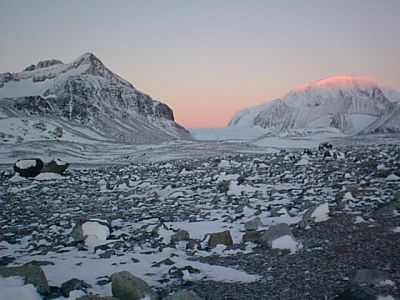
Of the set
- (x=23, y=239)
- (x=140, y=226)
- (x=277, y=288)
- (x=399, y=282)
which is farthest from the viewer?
(x=140, y=226)

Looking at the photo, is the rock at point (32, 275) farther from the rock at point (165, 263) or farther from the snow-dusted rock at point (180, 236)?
the snow-dusted rock at point (180, 236)

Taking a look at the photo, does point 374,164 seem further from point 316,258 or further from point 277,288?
point 277,288

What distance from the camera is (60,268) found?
7656 mm

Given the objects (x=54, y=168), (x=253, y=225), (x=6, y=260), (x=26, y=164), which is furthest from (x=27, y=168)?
(x=253, y=225)

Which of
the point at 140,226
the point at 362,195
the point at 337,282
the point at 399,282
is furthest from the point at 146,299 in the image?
the point at 362,195

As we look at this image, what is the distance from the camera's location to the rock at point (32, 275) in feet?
20.3

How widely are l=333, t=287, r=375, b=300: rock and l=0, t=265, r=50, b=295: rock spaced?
4.00 meters

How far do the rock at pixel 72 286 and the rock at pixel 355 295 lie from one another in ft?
11.6

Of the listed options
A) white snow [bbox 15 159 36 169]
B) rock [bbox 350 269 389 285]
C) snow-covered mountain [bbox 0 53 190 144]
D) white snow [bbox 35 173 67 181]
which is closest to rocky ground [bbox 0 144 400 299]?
rock [bbox 350 269 389 285]

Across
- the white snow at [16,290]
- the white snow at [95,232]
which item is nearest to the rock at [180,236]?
the white snow at [95,232]

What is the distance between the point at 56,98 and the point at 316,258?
133 metres

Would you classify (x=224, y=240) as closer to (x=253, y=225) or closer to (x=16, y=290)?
(x=253, y=225)

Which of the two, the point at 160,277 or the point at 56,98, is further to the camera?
the point at 56,98

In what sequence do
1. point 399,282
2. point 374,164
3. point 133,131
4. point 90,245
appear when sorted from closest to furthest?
point 399,282, point 90,245, point 374,164, point 133,131
